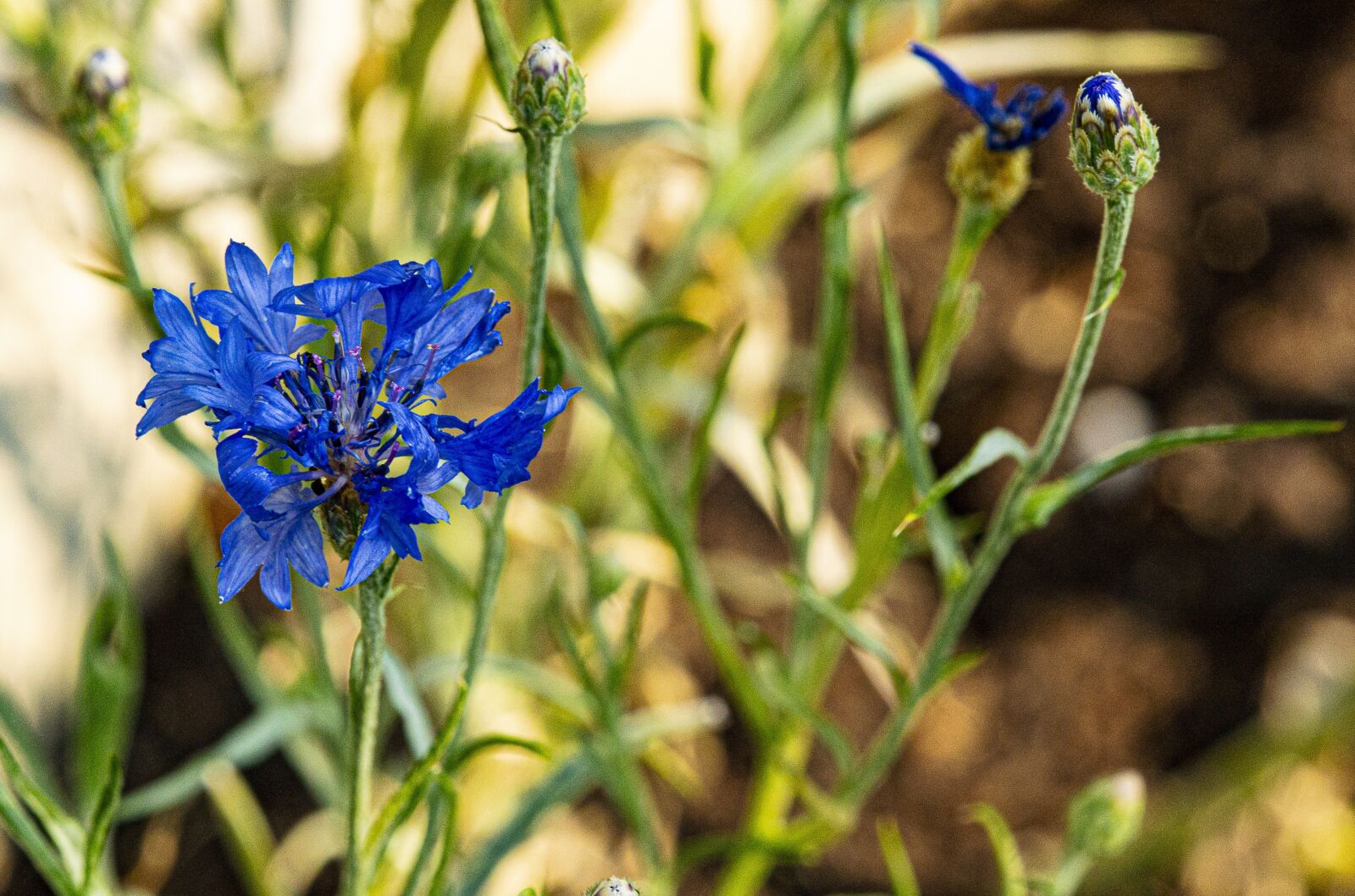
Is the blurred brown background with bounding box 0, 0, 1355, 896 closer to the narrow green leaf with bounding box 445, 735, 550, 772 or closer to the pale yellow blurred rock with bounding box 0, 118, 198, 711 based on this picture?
the pale yellow blurred rock with bounding box 0, 118, 198, 711

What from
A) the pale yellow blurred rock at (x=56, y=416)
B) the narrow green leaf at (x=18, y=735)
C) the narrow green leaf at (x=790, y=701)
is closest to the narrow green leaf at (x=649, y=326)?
the narrow green leaf at (x=790, y=701)

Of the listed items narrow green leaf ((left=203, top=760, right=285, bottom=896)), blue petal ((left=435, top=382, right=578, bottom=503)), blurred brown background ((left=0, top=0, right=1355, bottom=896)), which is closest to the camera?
blue petal ((left=435, top=382, right=578, bottom=503))

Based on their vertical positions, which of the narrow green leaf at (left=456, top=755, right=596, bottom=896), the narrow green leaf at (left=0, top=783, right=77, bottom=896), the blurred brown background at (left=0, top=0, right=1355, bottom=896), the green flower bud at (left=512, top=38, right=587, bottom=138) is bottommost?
the blurred brown background at (left=0, top=0, right=1355, bottom=896)

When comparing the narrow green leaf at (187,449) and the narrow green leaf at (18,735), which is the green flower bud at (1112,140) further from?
the narrow green leaf at (18,735)

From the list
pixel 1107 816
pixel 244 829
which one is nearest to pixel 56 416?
pixel 244 829

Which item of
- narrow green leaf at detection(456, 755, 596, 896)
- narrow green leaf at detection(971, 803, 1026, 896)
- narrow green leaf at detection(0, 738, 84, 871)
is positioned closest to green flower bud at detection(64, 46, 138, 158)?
narrow green leaf at detection(0, 738, 84, 871)

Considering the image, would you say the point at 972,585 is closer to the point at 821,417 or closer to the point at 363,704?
the point at 821,417
